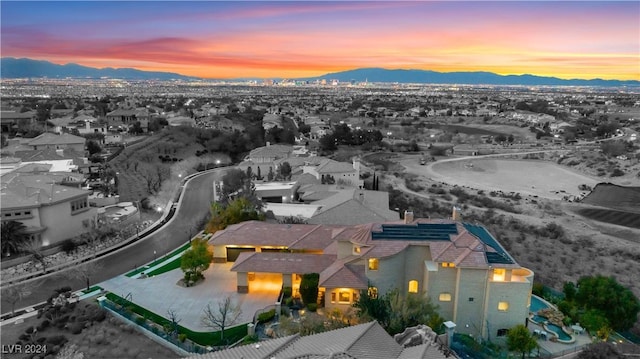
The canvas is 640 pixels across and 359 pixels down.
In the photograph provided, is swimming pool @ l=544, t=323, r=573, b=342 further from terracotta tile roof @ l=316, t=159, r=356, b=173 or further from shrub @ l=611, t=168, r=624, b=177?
shrub @ l=611, t=168, r=624, b=177

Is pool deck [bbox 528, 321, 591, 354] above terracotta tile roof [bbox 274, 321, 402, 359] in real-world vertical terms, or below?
below

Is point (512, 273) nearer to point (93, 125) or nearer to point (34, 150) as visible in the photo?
point (34, 150)

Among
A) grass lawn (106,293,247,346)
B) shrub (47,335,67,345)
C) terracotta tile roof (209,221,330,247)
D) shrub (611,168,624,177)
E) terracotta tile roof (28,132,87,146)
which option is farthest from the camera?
shrub (611,168,624,177)

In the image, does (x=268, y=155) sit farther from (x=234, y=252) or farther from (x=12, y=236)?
(x=12, y=236)

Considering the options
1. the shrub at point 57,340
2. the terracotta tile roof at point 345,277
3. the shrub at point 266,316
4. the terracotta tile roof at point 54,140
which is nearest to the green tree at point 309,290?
the terracotta tile roof at point 345,277

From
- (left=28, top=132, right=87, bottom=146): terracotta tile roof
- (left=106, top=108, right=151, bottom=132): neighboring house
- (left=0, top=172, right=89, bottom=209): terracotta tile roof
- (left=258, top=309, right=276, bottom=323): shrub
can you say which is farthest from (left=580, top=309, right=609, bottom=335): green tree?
(left=106, top=108, right=151, bottom=132): neighboring house
